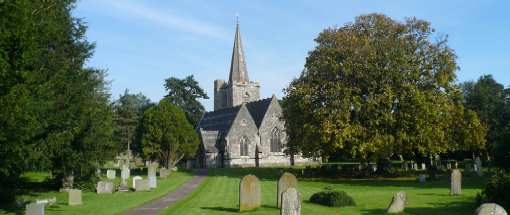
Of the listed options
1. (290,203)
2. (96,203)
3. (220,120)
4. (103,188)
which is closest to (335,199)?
(290,203)

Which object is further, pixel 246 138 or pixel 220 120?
pixel 220 120

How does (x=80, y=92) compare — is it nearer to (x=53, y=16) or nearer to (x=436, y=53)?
(x=53, y=16)

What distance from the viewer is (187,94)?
320 feet

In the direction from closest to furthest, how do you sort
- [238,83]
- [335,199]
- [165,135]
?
1. [335,199]
2. [165,135]
3. [238,83]

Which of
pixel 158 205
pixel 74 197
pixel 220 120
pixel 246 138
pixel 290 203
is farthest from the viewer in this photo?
pixel 220 120

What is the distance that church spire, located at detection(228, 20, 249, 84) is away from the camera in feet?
310

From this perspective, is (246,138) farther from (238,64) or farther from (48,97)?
(48,97)

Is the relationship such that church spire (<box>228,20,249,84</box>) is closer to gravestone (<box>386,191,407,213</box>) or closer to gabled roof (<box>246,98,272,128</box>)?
gabled roof (<box>246,98,272,128</box>)

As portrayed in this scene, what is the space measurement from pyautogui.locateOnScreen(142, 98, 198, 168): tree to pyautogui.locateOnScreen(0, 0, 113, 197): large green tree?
65.4ft

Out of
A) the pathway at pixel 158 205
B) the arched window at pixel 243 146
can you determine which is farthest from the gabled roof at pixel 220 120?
the pathway at pixel 158 205

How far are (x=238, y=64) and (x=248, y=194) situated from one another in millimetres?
77169

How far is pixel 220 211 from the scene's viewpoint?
18.7m

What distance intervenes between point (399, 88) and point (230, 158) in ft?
123

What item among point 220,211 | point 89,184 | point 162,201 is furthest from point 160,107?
point 220,211
